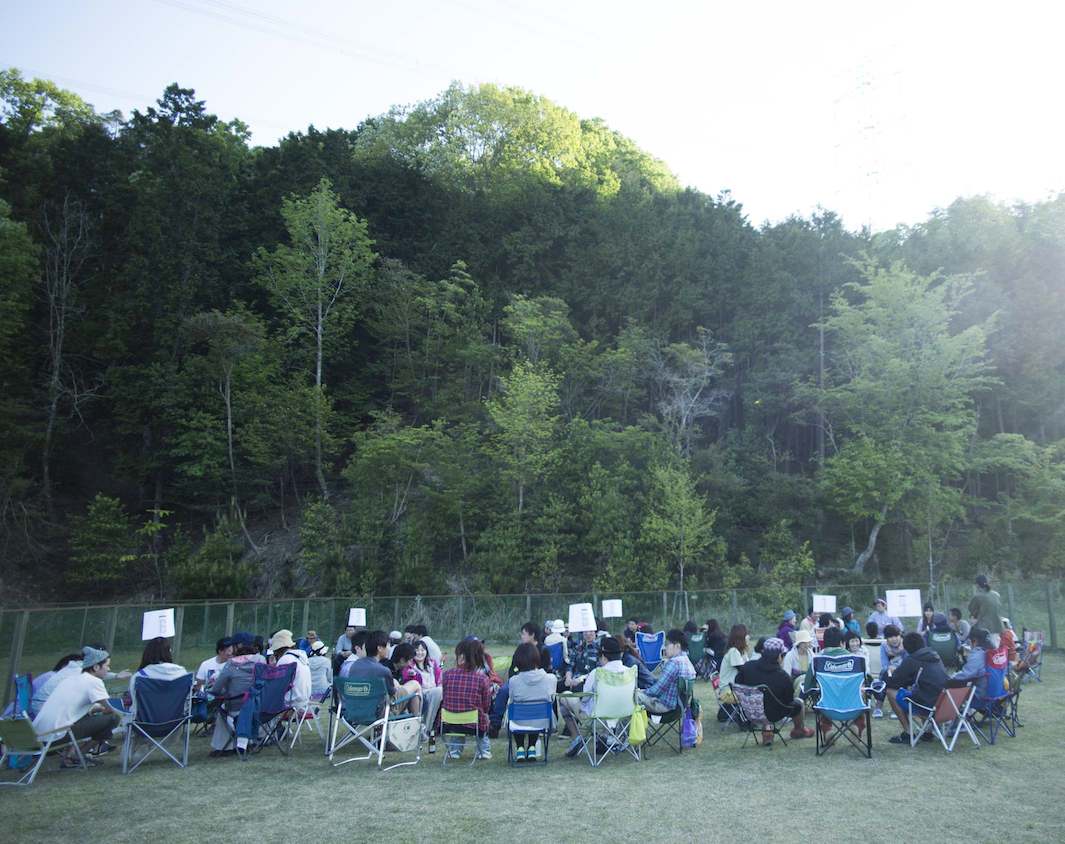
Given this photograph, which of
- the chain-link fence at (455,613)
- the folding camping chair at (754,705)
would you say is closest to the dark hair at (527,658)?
the folding camping chair at (754,705)

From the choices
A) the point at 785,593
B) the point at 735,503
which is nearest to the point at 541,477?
the point at 735,503

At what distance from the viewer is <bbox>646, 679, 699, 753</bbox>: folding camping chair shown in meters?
9.17

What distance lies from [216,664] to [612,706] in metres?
4.85

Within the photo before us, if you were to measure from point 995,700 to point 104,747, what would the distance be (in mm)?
9854

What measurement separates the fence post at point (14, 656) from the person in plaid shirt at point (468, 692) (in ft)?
24.7

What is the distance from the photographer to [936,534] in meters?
32.4

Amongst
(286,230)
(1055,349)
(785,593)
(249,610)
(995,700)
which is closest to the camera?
(995,700)

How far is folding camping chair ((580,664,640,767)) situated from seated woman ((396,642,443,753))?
5.91ft

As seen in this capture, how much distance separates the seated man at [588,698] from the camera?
8750 millimetres

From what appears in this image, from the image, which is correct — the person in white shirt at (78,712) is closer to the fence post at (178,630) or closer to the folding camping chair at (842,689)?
the folding camping chair at (842,689)

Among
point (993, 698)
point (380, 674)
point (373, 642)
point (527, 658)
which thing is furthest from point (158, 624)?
point (993, 698)

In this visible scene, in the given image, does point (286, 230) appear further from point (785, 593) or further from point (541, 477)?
point (785, 593)

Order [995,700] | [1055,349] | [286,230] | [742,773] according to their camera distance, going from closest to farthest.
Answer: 1. [742,773]
2. [995,700]
3. [1055,349]
4. [286,230]

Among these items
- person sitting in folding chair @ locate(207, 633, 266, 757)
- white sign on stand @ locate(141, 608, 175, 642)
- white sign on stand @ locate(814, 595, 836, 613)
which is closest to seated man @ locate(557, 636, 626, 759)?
person sitting in folding chair @ locate(207, 633, 266, 757)
